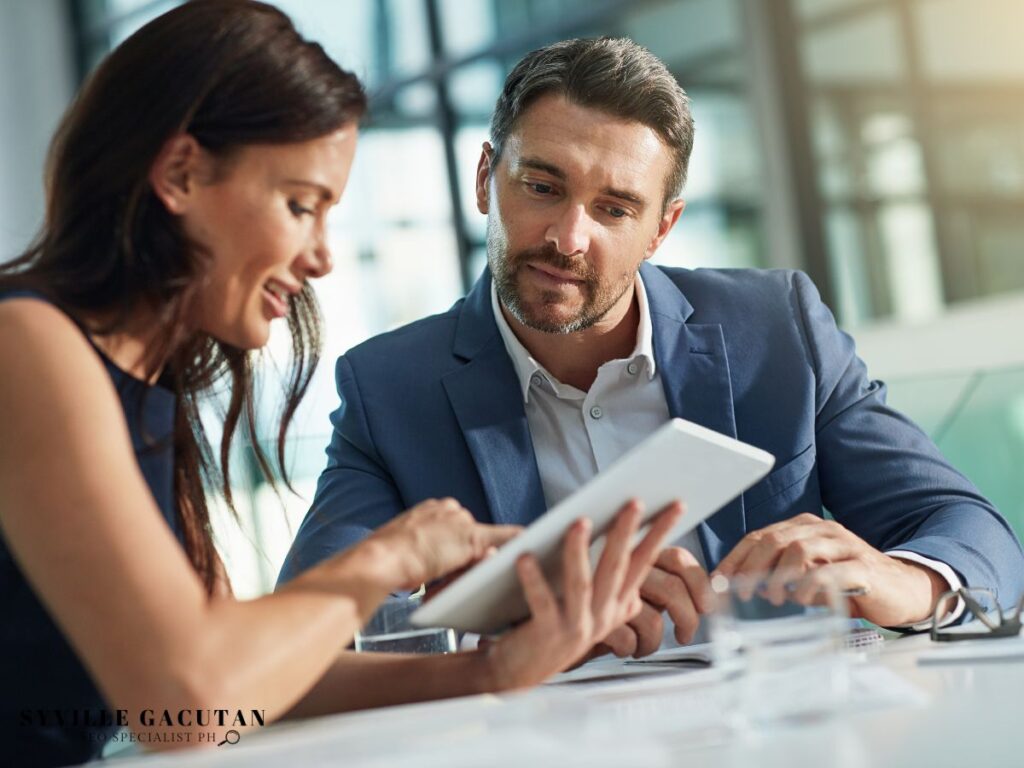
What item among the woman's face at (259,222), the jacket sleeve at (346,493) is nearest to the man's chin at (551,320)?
the jacket sleeve at (346,493)

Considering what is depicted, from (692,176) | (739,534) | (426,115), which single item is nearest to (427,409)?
(739,534)

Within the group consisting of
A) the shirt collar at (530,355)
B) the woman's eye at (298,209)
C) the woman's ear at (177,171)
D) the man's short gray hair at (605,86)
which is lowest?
the shirt collar at (530,355)

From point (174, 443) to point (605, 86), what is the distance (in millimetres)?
935

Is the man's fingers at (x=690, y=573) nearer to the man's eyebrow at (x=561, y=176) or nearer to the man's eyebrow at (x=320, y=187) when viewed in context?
the man's eyebrow at (x=320, y=187)

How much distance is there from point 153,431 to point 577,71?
3.17 ft

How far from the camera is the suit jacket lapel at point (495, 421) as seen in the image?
1.92 metres

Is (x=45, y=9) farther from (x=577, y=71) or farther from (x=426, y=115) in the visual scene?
(x=577, y=71)

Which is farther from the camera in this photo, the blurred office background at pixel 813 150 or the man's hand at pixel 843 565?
the blurred office background at pixel 813 150

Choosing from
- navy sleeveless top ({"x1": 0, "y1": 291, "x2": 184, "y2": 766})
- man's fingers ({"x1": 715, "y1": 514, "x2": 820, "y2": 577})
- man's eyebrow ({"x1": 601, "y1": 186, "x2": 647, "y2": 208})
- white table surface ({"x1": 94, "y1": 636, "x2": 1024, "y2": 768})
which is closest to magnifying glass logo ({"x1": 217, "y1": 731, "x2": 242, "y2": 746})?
white table surface ({"x1": 94, "y1": 636, "x2": 1024, "y2": 768})

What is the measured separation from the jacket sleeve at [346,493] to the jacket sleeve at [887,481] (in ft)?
2.20

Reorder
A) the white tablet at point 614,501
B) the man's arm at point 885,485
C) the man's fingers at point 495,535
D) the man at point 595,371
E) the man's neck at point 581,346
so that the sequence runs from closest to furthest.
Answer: the white tablet at point 614,501 < the man's fingers at point 495,535 < the man's arm at point 885,485 < the man at point 595,371 < the man's neck at point 581,346

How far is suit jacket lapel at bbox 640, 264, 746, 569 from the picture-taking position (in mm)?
1904

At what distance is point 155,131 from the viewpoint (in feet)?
4.13

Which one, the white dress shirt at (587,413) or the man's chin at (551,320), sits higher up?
the man's chin at (551,320)
